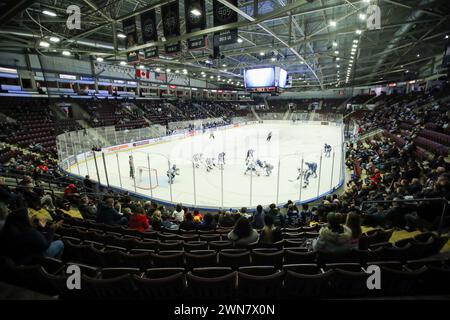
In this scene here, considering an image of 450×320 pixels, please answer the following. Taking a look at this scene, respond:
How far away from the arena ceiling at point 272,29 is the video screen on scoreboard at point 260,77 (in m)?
1.79

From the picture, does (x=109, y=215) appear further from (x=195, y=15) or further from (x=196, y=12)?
(x=195, y=15)

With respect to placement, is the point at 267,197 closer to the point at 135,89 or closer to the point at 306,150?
the point at 306,150

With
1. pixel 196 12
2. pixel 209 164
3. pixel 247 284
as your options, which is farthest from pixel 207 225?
pixel 209 164

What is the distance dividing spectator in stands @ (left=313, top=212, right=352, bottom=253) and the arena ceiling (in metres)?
7.04

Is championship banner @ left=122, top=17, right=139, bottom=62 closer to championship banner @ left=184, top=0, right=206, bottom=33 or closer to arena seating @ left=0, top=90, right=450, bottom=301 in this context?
championship banner @ left=184, top=0, right=206, bottom=33

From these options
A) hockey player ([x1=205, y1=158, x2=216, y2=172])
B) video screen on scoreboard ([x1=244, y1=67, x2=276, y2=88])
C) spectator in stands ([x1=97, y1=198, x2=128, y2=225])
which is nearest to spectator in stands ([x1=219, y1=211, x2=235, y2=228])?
spectator in stands ([x1=97, y1=198, x2=128, y2=225])

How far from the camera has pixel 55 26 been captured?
16.4 m

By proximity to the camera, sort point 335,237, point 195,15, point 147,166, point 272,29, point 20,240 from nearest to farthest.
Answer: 1. point 20,240
2. point 335,237
3. point 195,15
4. point 147,166
5. point 272,29

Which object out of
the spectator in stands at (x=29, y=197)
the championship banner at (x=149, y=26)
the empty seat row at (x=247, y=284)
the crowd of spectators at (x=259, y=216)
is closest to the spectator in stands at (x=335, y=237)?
the crowd of spectators at (x=259, y=216)

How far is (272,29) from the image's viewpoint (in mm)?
19625

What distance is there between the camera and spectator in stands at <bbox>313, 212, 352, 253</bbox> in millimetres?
3275

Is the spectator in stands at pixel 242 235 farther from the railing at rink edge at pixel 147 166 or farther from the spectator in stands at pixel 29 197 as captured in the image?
the spectator in stands at pixel 29 197

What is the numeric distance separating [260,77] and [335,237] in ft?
63.4
